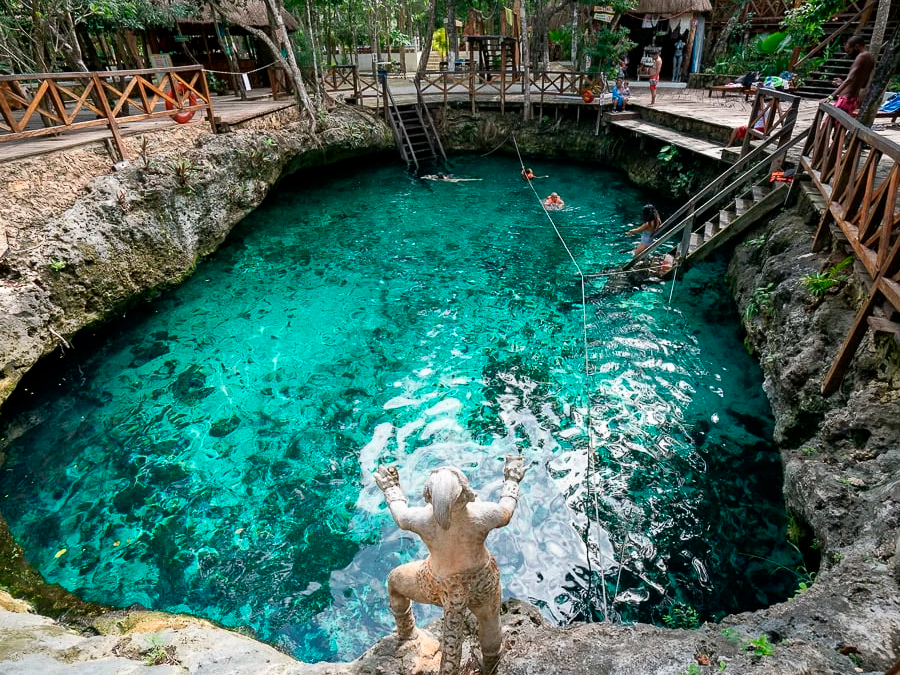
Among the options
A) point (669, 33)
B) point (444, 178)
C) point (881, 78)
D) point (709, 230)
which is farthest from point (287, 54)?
point (669, 33)

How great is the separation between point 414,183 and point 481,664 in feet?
54.5

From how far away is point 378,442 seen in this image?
7.17 meters

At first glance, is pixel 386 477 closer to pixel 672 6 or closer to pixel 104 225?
pixel 104 225

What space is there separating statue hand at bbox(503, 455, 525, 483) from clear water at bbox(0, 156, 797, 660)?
246 centimetres

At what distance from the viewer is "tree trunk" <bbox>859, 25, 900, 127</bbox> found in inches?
288

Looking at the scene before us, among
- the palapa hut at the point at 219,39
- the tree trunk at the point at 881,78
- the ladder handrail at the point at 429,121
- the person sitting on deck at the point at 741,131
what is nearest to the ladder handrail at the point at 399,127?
the ladder handrail at the point at 429,121

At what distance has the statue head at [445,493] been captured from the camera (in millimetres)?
2785

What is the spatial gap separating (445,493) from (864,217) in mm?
5846

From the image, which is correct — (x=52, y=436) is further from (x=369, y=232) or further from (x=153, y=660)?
(x=369, y=232)

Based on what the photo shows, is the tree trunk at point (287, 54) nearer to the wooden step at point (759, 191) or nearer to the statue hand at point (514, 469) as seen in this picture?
the wooden step at point (759, 191)

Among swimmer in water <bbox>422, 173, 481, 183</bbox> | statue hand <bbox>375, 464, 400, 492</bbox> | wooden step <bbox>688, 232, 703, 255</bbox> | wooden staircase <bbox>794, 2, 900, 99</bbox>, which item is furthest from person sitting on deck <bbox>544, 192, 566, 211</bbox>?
statue hand <bbox>375, 464, 400, 492</bbox>

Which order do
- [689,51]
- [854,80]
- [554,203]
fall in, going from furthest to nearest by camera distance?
[689,51]
[554,203]
[854,80]

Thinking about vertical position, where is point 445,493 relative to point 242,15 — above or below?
below

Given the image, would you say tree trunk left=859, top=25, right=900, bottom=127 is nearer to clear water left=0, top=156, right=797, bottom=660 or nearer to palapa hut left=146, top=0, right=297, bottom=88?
clear water left=0, top=156, right=797, bottom=660
